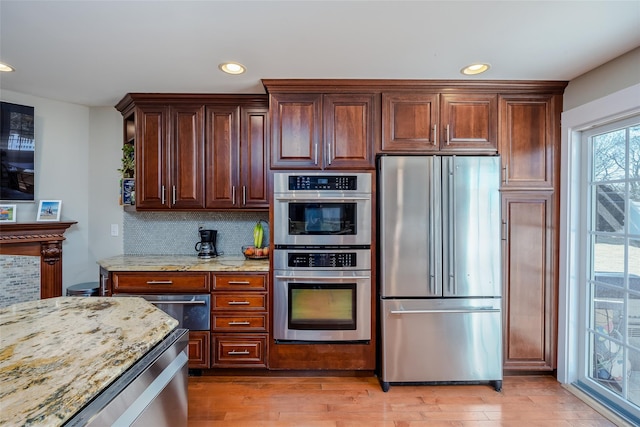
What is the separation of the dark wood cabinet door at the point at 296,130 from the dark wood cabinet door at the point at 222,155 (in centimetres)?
51

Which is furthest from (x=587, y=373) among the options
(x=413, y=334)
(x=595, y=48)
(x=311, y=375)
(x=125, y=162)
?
(x=125, y=162)

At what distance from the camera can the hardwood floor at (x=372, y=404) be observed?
76.5 inches

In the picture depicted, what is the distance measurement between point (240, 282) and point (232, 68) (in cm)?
165

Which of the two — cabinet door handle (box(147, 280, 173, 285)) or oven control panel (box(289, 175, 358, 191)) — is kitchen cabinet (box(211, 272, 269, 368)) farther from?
oven control panel (box(289, 175, 358, 191))

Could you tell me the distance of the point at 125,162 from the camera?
2822 mm

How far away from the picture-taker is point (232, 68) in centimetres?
214

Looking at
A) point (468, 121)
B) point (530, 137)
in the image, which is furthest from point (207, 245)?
point (530, 137)

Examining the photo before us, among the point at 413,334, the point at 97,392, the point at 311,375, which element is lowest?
the point at 311,375

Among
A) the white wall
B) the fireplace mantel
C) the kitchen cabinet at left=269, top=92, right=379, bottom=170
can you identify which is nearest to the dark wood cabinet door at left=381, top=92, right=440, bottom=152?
the kitchen cabinet at left=269, top=92, right=379, bottom=170

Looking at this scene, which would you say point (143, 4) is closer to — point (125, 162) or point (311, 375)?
point (125, 162)

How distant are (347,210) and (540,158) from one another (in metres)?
1.64

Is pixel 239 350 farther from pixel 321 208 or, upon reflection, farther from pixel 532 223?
pixel 532 223

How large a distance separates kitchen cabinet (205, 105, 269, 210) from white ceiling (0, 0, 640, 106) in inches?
12.8

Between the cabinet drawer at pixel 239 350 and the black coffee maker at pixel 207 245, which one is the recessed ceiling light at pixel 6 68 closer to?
the black coffee maker at pixel 207 245
